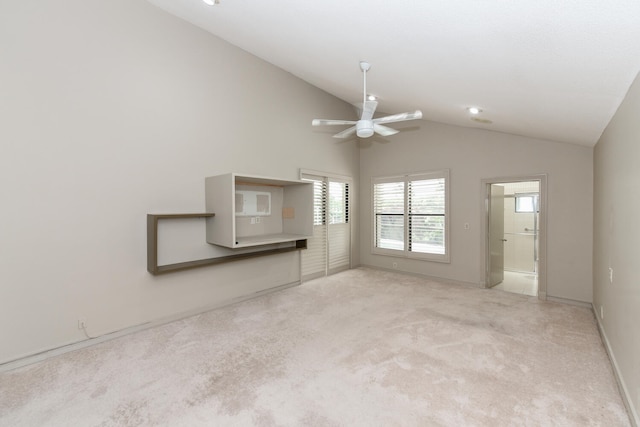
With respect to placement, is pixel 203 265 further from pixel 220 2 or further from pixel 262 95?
pixel 220 2

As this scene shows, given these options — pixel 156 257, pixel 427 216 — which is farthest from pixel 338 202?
pixel 156 257

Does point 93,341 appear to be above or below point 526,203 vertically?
below

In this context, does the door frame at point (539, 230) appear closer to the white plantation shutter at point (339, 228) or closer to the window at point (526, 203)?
the window at point (526, 203)

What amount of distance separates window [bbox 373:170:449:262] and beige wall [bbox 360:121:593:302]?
0.53 feet

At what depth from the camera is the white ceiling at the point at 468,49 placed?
162 centimetres

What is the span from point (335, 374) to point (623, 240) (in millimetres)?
2517

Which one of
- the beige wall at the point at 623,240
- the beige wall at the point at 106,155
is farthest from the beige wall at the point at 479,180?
the beige wall at the point at 106,155

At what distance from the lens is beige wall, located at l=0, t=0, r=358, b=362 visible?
2.68 metres

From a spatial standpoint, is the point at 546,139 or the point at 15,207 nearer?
the point at 15,207

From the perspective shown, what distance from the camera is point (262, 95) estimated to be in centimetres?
469

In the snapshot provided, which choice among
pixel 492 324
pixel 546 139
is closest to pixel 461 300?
pixel 492 324

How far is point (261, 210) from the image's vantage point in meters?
4.82

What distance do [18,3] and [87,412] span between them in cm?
350

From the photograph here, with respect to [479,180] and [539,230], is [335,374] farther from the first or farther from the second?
[479,180]
